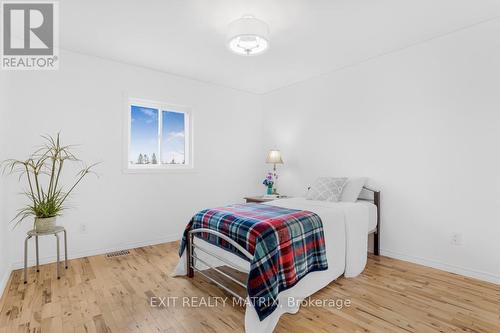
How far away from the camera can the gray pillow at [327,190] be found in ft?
11.0

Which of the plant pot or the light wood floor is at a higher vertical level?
the plant pot

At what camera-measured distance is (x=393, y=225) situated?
331 cm

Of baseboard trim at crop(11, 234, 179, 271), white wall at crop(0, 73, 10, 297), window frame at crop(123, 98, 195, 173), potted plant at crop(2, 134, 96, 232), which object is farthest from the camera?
window frame at crop(123, 98, 195, 173)

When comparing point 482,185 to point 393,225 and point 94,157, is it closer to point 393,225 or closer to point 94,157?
point 393,225

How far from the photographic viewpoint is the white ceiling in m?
2.39

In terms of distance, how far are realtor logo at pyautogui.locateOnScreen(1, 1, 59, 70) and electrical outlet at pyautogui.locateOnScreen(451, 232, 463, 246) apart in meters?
4.48

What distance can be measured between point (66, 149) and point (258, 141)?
3090mm

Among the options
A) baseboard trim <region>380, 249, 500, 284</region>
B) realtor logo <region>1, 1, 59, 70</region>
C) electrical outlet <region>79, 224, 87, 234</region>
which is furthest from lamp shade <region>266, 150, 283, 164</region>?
realtor logo <region>1, 1, 59, 70</region>

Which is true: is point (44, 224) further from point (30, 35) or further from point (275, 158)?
point (275, 158)

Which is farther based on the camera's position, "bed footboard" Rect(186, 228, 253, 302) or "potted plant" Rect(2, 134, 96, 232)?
"potted plant" Rect(2, 134, 96, 232)

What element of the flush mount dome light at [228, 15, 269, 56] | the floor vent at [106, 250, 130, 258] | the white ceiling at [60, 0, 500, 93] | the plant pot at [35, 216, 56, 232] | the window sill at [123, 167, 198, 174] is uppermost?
the white ceiling at [60, 0, 500, 93]

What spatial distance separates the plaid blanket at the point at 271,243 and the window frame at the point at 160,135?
1.57m

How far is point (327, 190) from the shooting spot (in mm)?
3430

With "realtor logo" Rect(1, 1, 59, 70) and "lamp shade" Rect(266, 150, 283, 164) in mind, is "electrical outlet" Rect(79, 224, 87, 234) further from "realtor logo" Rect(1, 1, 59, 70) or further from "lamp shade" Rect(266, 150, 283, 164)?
"lamp shade" Rect(266, 150, 283, 164)
